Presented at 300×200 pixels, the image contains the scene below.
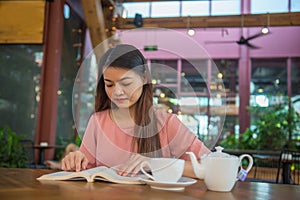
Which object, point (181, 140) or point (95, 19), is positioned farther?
point (95, 19)

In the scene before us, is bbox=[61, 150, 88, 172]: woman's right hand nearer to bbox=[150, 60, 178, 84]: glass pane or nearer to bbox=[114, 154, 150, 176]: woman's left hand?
bbox=[114, 154, 150, 176]: woman's left hand

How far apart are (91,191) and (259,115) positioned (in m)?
8.11

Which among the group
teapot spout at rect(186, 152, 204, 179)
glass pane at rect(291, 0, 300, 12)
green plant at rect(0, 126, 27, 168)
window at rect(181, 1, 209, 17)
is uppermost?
window at rect(181, 1, 209, 17)

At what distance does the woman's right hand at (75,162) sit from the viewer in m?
1.05

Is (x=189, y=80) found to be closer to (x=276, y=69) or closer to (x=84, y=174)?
(x=84, y=174)

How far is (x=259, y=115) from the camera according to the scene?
8406 millimetres

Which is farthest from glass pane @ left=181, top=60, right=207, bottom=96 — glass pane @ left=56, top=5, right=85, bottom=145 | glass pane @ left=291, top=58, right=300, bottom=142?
glass pane @ left=291, top=58, right=300, bottom=142

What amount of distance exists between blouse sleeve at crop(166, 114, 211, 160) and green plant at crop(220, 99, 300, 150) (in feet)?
22.5

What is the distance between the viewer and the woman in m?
0.84

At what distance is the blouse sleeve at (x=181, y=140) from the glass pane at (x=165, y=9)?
26.7 ft

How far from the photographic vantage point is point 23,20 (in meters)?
6.28

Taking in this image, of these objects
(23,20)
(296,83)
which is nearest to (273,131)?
(296,83)

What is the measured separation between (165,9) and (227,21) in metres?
1.95

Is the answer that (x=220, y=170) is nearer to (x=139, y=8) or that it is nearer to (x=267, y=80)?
(x=139, y=8)
